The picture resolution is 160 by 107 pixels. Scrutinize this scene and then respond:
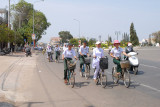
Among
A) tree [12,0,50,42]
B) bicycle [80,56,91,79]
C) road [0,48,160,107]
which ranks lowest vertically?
road [0,48,160,107]

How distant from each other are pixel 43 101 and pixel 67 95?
0.93 metres

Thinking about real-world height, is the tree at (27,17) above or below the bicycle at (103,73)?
above

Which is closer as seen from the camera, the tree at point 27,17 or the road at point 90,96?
the road at point 90,96

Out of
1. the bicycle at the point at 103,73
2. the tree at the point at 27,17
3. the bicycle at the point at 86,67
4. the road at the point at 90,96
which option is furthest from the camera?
the tree at the point at 27,17

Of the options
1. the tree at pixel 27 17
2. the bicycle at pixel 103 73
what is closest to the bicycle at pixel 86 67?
the bicycle at pixel 103 73

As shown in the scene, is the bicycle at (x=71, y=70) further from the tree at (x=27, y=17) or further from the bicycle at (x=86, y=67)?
the tree at (x=27, y=17)

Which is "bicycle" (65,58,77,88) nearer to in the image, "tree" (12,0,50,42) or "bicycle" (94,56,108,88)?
"bicycle" (94,56,108,88)

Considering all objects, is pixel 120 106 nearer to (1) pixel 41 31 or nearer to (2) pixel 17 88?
(2) pixel 17 88

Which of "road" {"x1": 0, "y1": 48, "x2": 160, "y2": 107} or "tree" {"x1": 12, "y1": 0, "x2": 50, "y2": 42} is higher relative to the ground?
"tree" {"x1": 12, "y1": 0, "x2": 50, "y2": 42}

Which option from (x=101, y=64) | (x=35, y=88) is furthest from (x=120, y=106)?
(x=35, y=88)

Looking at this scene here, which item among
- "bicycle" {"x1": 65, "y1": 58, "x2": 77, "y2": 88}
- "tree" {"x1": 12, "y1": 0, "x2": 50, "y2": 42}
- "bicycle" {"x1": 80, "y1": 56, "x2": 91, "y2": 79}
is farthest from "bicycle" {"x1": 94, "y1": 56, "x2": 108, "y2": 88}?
"tree" {"x1": 12, "y1": 0, "x2": 50, "y2": 42}

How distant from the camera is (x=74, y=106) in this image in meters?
5.49

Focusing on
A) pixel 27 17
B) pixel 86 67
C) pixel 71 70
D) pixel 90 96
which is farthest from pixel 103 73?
pixel 27 17

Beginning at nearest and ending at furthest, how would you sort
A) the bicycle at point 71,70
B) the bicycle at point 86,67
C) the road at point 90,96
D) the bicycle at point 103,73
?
the road at point 90,96
the bicycle at point 103,73
the bicycle at point 71,70
the bicycle at point 86,67
